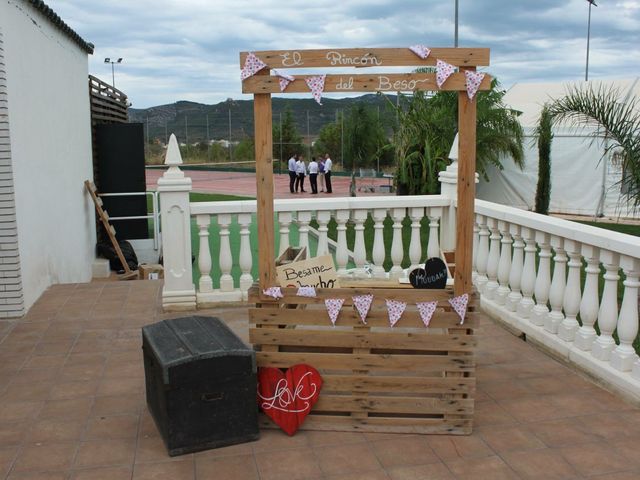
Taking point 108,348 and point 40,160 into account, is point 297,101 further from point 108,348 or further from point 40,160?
point 108,348

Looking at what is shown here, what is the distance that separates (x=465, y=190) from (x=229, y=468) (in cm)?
198

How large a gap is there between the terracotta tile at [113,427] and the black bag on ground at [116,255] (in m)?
9.06

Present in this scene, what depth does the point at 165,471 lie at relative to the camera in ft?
12.0

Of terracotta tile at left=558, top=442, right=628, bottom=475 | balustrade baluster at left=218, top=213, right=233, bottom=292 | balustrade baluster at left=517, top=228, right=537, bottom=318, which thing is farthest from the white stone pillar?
terracotta tile at left=558, top=442, right=628, bottom=475

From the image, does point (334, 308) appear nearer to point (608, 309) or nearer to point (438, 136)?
point (608, 309)

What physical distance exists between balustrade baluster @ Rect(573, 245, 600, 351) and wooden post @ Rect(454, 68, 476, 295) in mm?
1262

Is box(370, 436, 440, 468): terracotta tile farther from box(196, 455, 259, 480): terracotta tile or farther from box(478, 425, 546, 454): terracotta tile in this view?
box(196, 455, 259, 480): terracotta tile

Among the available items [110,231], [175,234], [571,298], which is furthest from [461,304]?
[110,231]

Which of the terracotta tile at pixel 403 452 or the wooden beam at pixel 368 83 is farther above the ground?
the wooden beam at pixel 368 83

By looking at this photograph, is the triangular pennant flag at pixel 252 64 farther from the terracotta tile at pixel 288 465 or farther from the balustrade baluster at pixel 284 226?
the balustrade baluster at pixel 284 226

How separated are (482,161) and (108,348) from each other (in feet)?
58.6

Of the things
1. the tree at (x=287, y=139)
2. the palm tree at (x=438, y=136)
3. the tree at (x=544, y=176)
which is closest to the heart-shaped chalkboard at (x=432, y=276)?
the palm tree at (x=438, y=136)

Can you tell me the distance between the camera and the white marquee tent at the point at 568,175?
2131 centimetres

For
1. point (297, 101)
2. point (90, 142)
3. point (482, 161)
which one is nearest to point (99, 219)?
point (90, 142)
